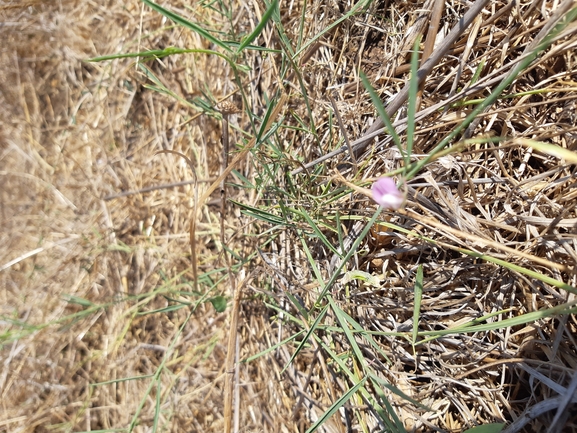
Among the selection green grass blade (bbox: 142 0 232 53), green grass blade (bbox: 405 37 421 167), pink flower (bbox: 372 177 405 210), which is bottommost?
pink flower (bbox: 372 177 405 210)

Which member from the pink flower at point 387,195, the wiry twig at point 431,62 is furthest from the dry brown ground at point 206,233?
the pink flower at point 387,195

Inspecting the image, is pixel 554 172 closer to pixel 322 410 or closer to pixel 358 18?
pixel 358 18

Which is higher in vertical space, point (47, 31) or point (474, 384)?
point (47, 31)

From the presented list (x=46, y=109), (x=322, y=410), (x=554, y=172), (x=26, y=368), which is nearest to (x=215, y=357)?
(x=322, y=410)

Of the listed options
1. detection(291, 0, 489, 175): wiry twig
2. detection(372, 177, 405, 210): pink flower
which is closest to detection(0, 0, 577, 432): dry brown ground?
detection(291, 0, 489, 175): wiry twig

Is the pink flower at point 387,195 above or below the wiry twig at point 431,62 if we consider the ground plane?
below

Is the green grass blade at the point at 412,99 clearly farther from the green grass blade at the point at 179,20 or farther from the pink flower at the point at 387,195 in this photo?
the green grass blade at the point at 179,20

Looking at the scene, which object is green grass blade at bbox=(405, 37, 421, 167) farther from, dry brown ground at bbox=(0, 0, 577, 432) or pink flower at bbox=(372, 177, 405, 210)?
dry brown ground at bbox=(0, 0, 577, 432)
